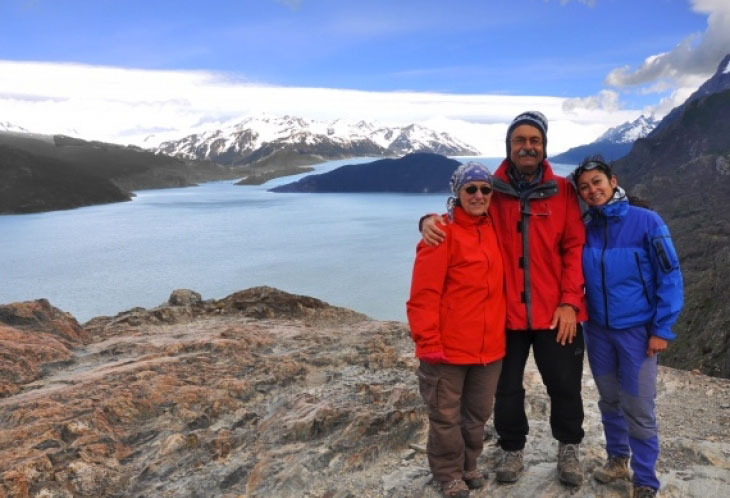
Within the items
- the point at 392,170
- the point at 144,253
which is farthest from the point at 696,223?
the point at 392,170

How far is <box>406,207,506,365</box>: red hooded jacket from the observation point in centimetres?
324

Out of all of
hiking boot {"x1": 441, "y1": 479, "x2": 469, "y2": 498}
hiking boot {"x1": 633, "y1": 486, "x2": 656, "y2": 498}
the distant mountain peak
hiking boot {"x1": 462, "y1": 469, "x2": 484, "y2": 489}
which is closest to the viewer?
hiking boot {"x1": 633, "y1": 486, "x2": 656, "y2": 498}

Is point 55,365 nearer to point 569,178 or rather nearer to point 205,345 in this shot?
point 205,345

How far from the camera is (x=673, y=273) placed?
3.18 metres

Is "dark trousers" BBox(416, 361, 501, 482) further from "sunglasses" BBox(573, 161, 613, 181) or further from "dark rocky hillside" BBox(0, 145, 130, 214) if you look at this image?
"dark rocky hillside" BBox(0, 145, 130, 214)

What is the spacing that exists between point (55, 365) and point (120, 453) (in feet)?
10.2

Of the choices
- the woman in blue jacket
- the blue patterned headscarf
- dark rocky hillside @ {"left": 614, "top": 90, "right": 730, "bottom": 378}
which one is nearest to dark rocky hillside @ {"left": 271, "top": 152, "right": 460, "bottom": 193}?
dark rocky hillside @ {"left": 614, "top": 90, "right": 730, "bottom": 378}

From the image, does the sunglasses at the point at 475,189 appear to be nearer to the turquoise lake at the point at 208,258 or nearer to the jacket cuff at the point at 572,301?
the jacket cuff at the point at 572,301

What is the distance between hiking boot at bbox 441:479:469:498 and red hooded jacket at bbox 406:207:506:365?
35.7 inches

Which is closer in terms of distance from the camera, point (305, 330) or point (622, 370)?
point (622, 370)

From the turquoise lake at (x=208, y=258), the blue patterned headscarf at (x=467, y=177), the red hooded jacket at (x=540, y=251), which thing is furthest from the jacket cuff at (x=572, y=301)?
the turquoise lake at (x=208, y=258)

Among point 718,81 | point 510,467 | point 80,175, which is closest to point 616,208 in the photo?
point 510,467

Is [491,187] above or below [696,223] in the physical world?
above

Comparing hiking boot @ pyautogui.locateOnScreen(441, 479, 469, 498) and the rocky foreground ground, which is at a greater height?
hiking boot @ pyautogui.locateOnScreen(441, 479, 469, 498)
